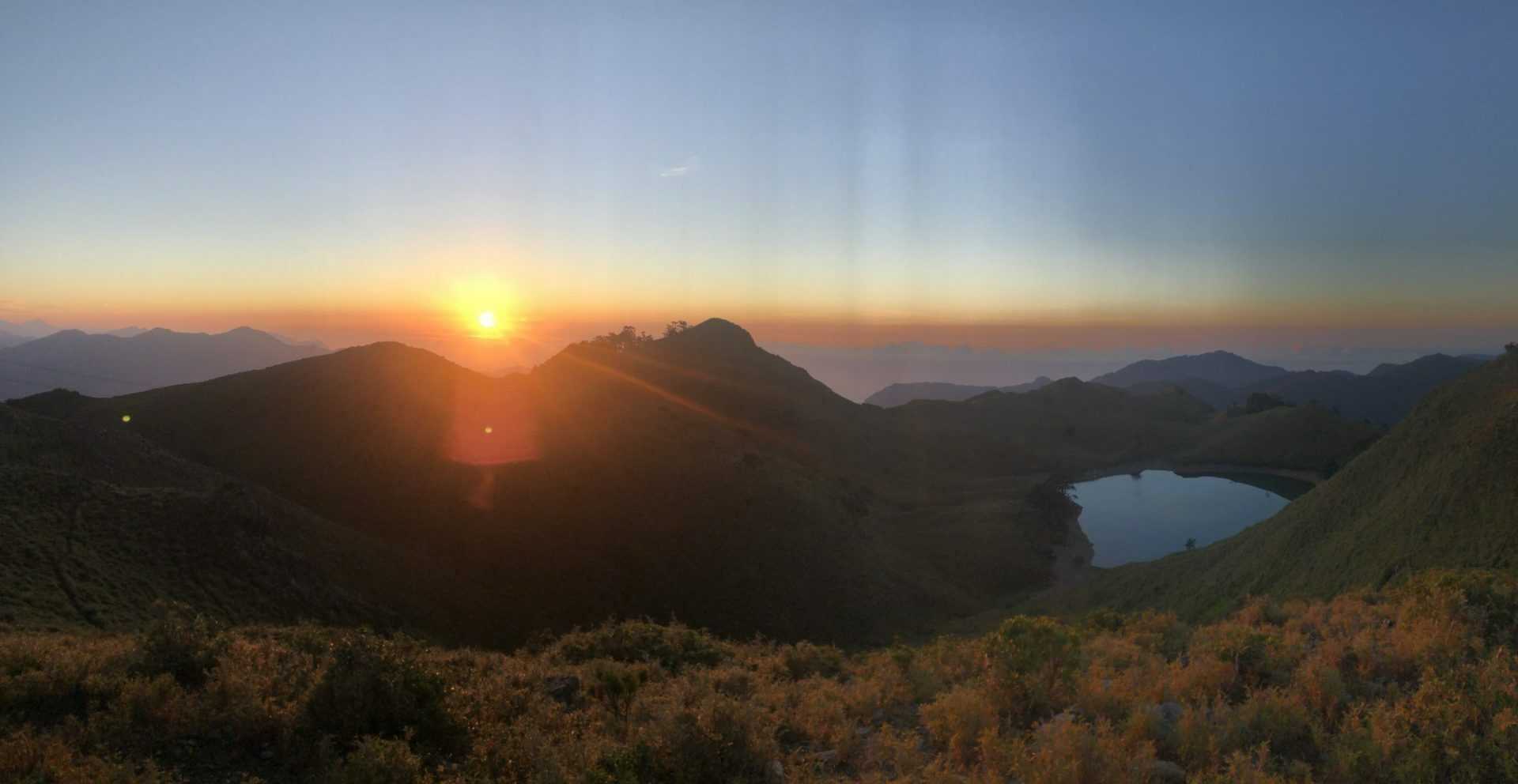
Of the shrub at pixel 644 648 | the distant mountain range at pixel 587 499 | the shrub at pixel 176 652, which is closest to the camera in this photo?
the shrub at pixel 176 652

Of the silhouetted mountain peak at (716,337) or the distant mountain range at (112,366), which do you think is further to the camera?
the distant mountain range at (112,366)

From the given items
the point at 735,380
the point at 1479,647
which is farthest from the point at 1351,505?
the point at 735,380

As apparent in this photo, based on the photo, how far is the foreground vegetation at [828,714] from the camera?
5762 millimetres

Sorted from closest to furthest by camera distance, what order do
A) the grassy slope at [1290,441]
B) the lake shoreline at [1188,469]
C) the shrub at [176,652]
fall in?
1. the shrub at [176,652]
2. the grassy slope at [1290,441]
3. the lake shoreline at [1188,469]

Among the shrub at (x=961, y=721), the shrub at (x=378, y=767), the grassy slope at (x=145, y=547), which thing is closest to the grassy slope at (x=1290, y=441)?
the shrub at (x=961, y=721)

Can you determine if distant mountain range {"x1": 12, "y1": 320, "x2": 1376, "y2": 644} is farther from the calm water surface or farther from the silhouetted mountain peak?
the silhouetted mountain peak

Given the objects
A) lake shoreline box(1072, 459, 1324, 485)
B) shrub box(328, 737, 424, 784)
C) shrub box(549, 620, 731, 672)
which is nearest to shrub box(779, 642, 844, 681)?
shrub box(549, 620, 731, 672)

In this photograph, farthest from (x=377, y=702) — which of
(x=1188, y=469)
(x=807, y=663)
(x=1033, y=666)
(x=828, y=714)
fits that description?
(x=1188, y=469)

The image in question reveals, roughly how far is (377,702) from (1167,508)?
210 feet

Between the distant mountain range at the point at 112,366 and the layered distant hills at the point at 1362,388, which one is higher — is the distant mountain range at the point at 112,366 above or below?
above

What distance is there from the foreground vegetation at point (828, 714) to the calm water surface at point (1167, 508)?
3972 centimetres

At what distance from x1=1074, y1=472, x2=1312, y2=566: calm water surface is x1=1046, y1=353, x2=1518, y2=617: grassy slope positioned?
20627mm

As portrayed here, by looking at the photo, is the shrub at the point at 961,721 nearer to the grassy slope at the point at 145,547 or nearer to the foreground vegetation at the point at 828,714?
the foreground vegetation at the point at 828,714

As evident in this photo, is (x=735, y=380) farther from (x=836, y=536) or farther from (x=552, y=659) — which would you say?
(x=552, y=659)
